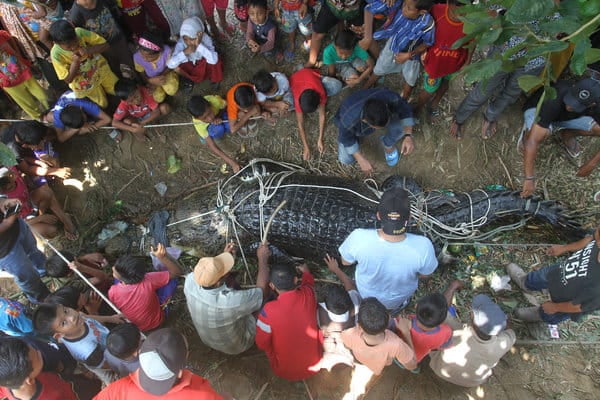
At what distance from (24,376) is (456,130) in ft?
13.8

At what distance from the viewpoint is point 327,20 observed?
3756 mm

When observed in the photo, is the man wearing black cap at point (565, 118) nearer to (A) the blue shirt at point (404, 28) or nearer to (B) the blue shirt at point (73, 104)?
(A) the blue shirt at point (404, 28)

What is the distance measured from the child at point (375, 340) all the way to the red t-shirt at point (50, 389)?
75.1 inches

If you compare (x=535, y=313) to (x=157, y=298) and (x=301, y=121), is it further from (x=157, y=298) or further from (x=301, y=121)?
(x=157, y=298)

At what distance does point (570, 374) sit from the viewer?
134 inches

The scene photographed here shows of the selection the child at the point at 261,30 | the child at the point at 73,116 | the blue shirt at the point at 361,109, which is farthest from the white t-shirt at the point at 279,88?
the child at the point at 73,116

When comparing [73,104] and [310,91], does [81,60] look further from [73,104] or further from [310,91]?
[310,91]

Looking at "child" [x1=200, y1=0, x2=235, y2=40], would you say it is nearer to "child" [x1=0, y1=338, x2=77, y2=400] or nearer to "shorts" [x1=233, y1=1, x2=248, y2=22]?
"shorts" [x1=233, y1=1, x2=248, y2=22]

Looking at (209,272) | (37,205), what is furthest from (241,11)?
(37,205)

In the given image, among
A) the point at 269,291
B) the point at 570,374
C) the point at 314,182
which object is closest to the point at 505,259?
the point at 570,374

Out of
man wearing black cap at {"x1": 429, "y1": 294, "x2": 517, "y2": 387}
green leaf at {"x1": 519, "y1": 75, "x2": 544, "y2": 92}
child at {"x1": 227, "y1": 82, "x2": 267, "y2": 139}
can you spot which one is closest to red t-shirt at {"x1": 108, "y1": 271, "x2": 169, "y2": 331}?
child at {"x1": 227, "y1": 82, "x2": 267, "y2": 139}

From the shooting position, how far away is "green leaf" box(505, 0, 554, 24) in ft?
4.86

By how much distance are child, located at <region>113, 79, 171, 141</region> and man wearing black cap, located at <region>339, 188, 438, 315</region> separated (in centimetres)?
276

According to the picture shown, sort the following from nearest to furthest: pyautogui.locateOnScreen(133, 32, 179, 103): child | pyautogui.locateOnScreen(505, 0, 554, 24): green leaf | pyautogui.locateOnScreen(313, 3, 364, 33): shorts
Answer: pyautogui.locateOnScreen(505, 0, 554, 24): green leaf → pyautogui.locateOnScreen(313, 3, 364, 33): shorts → pyautogui.locateOnScreen(133, 32, 179, 103): child
